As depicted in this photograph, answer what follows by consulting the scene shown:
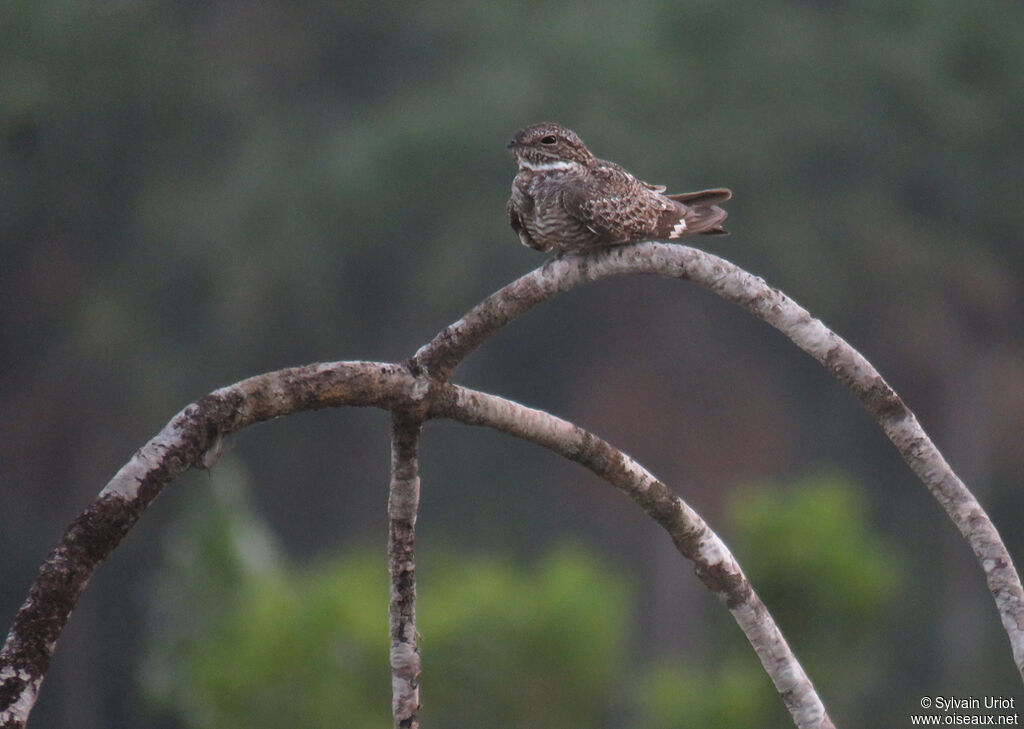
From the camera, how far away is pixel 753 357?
20172mm

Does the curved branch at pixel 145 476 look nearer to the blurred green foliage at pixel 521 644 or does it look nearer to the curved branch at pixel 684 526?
the curved branch at pixel 684 526

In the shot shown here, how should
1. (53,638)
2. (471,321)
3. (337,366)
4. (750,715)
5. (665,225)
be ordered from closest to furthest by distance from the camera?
1. (53,638)
2. (337,366)
3. (471,321)
4. (665,225)
5. (750,715)

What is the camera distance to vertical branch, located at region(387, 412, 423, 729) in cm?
248

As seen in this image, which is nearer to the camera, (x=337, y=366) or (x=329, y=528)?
(x=337, y=366)

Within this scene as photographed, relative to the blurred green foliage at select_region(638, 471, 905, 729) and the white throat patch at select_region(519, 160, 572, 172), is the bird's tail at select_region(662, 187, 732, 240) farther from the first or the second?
the blurred green foliage at select_region(638, 471, 905, 729)

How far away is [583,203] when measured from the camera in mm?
3264

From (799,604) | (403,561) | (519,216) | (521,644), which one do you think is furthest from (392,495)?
(799,604)

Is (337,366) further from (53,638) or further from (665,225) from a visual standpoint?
(665,225)

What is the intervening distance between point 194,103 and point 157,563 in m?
6.86

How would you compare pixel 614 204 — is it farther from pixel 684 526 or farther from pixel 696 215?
pixel 684 526

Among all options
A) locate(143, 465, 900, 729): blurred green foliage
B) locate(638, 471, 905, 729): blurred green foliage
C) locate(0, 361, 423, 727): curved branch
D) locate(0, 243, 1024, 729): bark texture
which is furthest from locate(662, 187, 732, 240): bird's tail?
locate(638, 471, 905, 729): blurred green foliage

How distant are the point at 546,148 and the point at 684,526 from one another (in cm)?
134

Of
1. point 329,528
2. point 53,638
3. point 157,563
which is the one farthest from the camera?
point 329,528

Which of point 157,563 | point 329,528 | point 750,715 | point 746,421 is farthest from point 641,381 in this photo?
point 750,715
